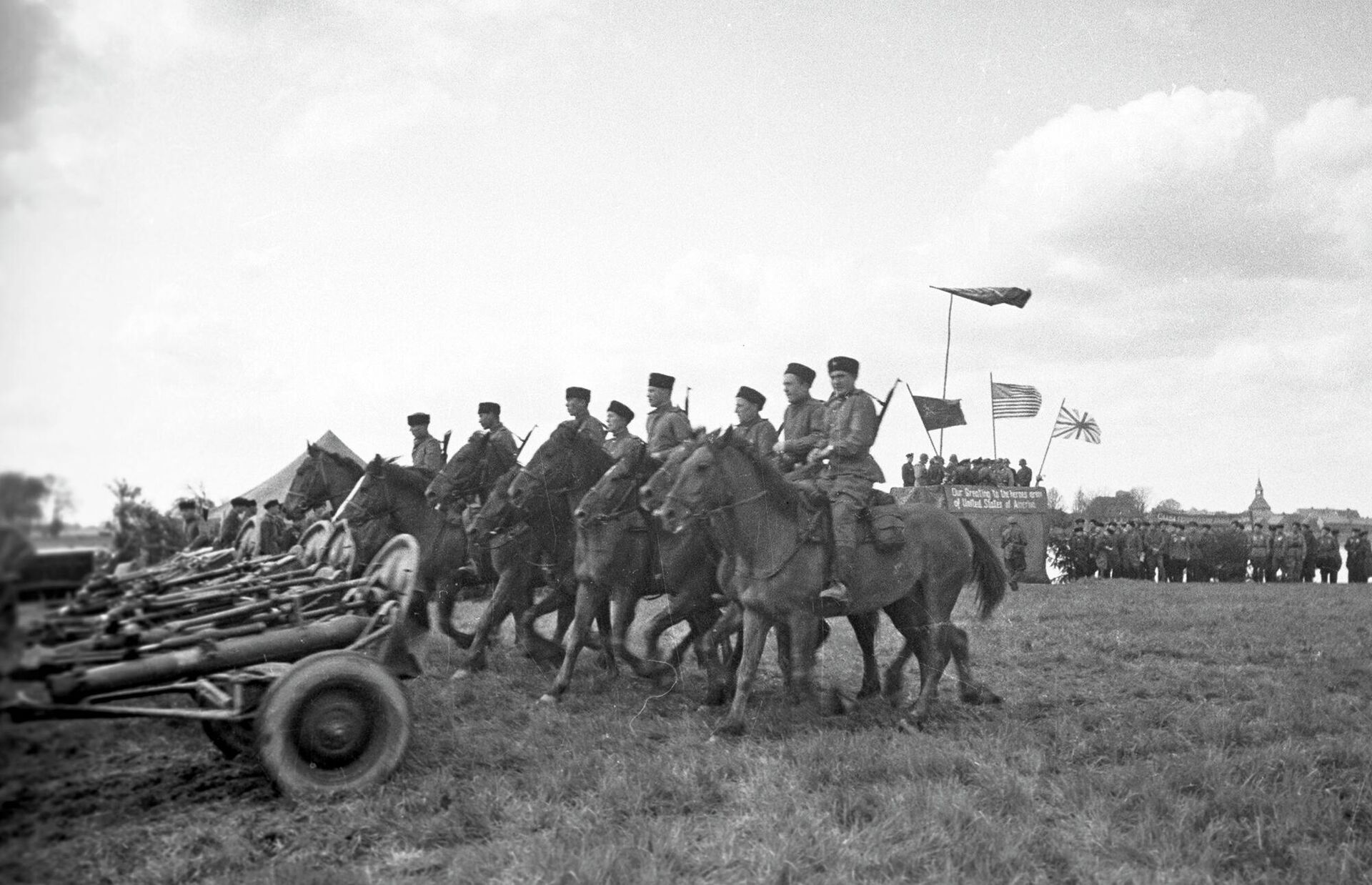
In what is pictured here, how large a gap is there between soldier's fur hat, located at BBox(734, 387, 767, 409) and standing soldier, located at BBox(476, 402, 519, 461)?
2.70 m

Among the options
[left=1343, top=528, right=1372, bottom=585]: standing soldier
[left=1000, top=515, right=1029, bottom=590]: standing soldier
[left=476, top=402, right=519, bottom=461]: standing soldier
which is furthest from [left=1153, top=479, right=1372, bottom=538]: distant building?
[left=476, top=402, right=519, bottom=461]: standing soldier

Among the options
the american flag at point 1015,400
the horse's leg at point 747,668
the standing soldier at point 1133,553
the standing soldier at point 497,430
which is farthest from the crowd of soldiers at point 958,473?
the horse's leg at point 747,668

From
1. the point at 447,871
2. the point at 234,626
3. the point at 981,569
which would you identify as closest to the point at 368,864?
the point at 447,871

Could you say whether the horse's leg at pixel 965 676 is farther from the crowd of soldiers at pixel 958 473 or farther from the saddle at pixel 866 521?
the crowd of soldiers at pixel 958 473

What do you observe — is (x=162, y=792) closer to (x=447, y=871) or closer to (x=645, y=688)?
(x=447, y=871)

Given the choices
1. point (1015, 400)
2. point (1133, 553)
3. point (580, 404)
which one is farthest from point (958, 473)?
point (580, 404)

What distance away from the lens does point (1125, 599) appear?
58.9ft

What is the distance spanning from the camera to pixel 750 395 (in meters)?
10.2

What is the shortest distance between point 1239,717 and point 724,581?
13.8 feet

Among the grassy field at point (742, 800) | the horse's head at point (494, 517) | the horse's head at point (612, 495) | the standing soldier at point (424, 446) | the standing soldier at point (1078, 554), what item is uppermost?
the standing soldier at point (424, 446)

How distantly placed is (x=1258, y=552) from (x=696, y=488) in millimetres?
28052

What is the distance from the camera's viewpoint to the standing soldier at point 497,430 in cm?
1083

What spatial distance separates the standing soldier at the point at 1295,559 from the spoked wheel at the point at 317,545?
29.8 meters

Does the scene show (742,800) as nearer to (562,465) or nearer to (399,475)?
(562,465)
